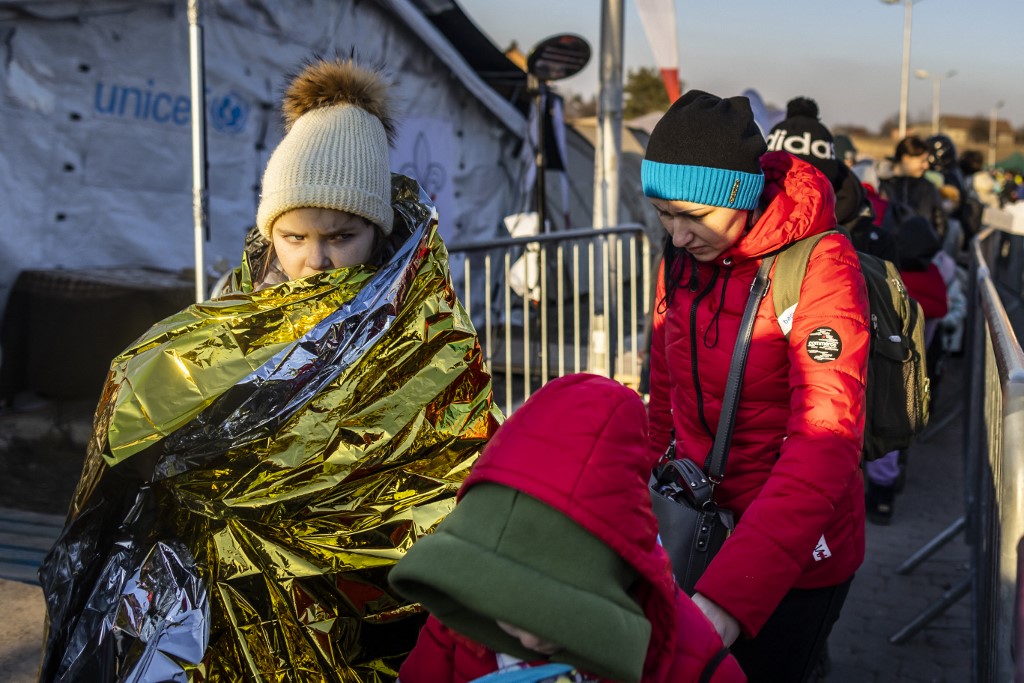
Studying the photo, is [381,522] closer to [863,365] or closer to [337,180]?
[337,180]

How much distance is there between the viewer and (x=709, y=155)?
221 cm

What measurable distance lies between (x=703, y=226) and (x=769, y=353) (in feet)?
1.15

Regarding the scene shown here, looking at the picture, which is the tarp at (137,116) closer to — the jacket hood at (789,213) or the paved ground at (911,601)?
the jacket hood at (789,213)

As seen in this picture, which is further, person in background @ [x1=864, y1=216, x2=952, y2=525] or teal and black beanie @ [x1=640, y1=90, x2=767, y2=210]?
person in background @ [x1=864, y1=216, x2=952, y2=525]

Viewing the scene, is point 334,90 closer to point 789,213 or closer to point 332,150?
point 332,150

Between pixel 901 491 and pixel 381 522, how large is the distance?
5.70 meters

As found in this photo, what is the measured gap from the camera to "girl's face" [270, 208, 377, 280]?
2.13 m

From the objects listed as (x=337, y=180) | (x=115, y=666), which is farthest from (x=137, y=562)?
(x=337, y=180)

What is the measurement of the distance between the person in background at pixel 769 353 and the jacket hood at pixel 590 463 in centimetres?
56

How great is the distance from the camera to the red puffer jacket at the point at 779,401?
1.91m

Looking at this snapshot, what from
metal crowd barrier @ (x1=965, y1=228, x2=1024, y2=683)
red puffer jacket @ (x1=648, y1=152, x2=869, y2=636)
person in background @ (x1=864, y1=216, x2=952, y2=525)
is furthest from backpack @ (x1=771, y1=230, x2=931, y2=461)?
person in background @ (x1=864, y1=216, x2=952, y2=525)

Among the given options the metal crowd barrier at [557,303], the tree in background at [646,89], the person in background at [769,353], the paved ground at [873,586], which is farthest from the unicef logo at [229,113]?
the tree in background at [646,89]

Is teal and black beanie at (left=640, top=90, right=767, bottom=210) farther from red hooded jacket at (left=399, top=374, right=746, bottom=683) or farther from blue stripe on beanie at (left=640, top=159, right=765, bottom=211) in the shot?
red hooded jacket at (left=399, top=374, right=746, bottom=683)

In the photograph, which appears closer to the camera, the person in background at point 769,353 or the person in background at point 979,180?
the person in background at point 769,353
